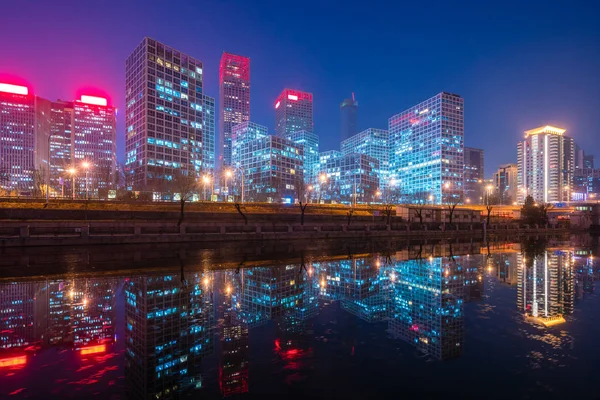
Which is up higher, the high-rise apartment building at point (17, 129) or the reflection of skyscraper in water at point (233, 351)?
the high-rise apartment building at point (17, 129)

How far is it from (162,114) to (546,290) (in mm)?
171581

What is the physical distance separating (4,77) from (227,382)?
877ft

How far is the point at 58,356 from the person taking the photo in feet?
27.1

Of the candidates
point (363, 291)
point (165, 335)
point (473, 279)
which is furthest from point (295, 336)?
point (473, 279)

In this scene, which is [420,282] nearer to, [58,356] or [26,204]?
[58,356]

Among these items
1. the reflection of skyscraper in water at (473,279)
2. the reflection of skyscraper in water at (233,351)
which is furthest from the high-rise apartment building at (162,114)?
the reflection of skyscraper in water at (233,351)

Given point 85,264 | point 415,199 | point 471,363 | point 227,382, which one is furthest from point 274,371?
point 415,199

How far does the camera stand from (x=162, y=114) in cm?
15975

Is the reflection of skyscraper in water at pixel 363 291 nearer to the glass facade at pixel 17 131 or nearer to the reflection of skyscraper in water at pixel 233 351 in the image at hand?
the reflection of skyscraper in water at pixel 233 351

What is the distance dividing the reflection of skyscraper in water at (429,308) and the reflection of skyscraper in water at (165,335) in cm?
606

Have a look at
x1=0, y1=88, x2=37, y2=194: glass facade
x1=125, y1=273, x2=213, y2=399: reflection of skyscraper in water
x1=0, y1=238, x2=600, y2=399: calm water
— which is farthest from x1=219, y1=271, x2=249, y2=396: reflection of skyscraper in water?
x1=0, y1=88, x2=37, y2=194: glass facade

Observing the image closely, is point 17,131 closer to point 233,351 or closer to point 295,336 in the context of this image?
point 233,351

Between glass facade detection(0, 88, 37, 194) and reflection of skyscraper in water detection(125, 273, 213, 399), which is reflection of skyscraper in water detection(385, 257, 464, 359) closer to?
reflection of skyscraper in water detection(125, 273, 213, 399)

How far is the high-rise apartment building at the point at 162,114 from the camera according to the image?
506ft
